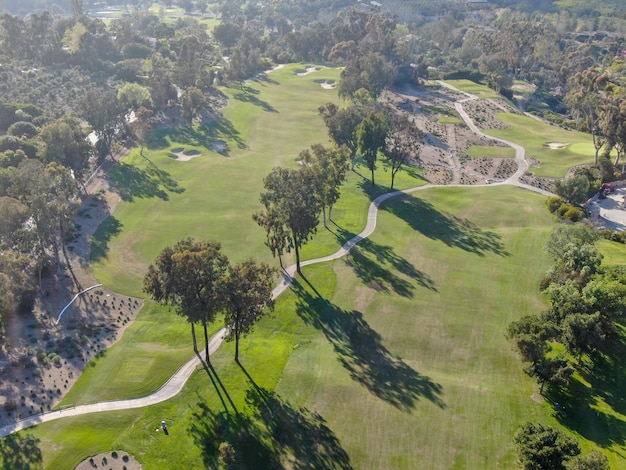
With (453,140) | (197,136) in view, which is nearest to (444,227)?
(453,140)

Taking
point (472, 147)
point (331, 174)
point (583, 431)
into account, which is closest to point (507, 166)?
point (472, 147)

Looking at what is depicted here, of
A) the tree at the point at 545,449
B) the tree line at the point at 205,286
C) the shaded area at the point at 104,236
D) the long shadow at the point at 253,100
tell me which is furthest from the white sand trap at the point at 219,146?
the tree at the point at 545,449

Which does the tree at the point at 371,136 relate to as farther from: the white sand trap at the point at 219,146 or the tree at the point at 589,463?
the tree at the point at 589,463

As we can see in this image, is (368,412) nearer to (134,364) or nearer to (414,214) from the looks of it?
(134,364)

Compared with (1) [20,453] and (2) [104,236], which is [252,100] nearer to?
(2) [104,236]

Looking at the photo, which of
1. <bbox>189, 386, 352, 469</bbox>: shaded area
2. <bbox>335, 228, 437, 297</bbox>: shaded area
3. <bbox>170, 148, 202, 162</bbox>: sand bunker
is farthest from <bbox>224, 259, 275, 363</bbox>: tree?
<bbox>170, 148, 202, 162</bbox>: sand bunker

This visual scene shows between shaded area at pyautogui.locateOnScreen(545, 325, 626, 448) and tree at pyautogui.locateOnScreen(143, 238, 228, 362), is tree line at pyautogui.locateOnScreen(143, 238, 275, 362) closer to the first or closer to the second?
tree at pyautogui.locateOnScreen(143, 238, 228, 362)
